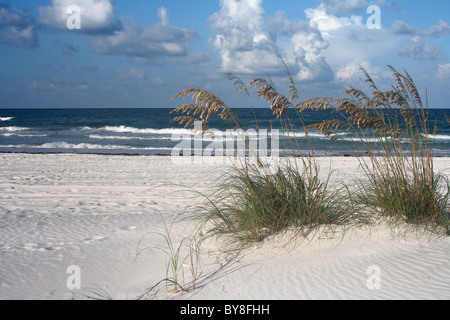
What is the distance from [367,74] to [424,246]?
233cm

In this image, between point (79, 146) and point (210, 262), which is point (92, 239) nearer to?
point (210, 262)

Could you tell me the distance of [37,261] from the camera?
14.7 feet

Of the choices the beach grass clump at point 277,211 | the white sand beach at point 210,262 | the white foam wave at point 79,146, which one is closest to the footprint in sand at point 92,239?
the white sand beach at point 210,262

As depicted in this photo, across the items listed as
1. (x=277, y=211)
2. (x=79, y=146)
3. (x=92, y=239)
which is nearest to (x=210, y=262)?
(x=277, y=211)

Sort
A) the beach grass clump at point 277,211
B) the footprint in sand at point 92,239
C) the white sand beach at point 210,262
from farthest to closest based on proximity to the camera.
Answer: the footprint in sand at point 92,239 → the beach grass clump at point 277,211 → the white sand beach at point 210,262

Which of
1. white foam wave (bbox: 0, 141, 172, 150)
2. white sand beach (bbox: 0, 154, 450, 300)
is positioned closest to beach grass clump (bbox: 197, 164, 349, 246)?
white sand beach (bbox: 0, 154, 450, 300)

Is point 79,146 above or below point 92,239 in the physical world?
above

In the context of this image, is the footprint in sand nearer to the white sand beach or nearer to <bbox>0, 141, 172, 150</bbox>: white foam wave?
the white sand beach

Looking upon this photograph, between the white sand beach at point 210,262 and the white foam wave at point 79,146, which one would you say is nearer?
the white sand beach at point 210,262

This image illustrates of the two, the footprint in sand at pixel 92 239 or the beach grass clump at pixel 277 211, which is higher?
the beach grass clump at pixel 277 211

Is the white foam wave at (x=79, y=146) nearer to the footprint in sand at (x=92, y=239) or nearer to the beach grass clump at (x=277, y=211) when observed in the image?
the footprint in sand at (x=92, y=239)

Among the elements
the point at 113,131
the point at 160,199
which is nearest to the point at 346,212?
the point at 160,199

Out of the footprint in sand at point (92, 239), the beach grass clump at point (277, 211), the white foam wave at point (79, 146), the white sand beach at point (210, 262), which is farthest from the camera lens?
the white foam wave at point (79, 146)
